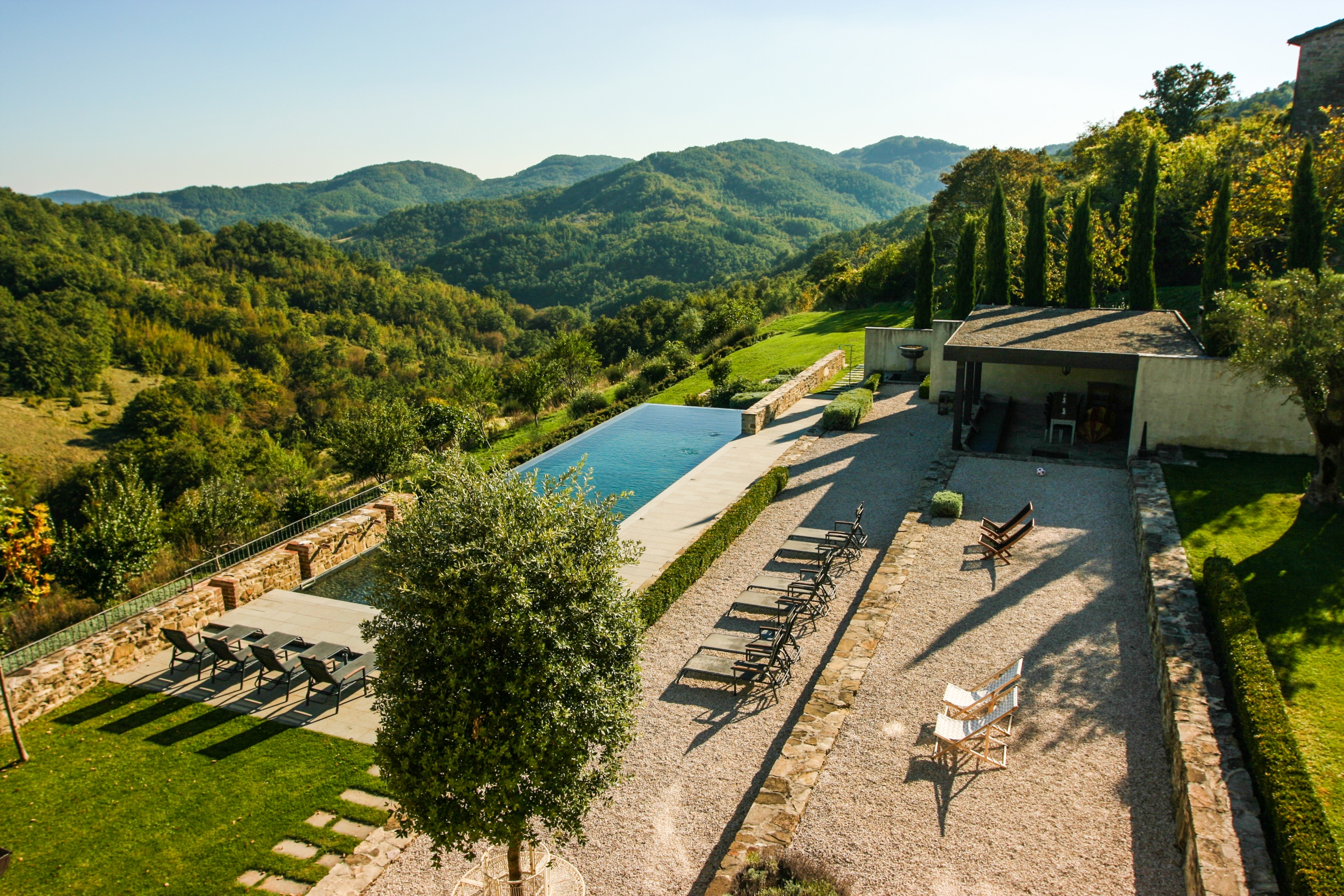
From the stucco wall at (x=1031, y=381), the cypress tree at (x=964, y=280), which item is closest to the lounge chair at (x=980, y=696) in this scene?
the stucco wall at (x=1031, y=381)

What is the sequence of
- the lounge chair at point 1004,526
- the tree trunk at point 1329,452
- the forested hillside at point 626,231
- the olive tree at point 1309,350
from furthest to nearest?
the forested hillside at point 626,231
the lounge chair at point 1004,526
the tree trunk at point 1329,452
the olive tree at point 1309,350

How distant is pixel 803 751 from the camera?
815cm

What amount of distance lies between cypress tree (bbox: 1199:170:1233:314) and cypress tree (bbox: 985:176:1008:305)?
6.54 m

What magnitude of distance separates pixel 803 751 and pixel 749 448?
13.0 meters

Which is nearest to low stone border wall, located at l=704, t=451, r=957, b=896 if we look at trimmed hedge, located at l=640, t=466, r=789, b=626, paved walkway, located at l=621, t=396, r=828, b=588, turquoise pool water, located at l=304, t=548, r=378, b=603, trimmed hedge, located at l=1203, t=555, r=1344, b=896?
trimmed hedge, located at l=640, t=466, r=789, b=626

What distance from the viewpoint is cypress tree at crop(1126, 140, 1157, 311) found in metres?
20.7

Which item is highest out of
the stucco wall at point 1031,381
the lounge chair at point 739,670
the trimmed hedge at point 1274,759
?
the stucco wall at point 1031,381

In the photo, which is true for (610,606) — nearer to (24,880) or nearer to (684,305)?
(24,880)

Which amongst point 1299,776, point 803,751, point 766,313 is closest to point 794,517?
point 803,751

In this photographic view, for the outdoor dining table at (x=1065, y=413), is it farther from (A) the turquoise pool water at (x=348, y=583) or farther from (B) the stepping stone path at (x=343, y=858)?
(B) the stepping stone path at (x=343, y=858)

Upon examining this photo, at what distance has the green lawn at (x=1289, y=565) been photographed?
7.90 metres

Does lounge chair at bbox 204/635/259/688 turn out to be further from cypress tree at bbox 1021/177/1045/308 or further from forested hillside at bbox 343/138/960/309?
forested hillside at bbox 343/138/960/309

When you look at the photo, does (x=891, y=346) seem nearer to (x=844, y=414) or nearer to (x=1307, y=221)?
(x=844, y=414)

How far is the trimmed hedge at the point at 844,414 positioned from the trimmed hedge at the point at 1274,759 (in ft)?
37.7
